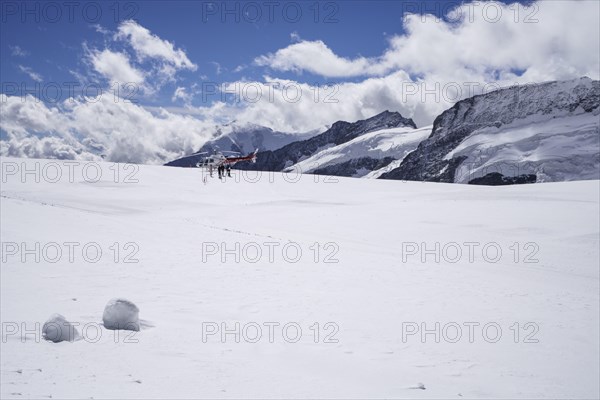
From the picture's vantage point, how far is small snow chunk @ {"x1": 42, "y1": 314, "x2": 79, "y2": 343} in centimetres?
654

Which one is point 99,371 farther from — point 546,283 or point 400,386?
point 546,283

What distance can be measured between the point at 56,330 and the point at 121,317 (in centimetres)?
103

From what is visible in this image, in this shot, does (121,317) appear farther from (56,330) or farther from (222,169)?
(222,169)

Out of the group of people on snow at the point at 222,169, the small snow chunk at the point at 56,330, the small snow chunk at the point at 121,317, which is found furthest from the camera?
the group of people on snow at the point at 222,169

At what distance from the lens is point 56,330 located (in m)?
6.54

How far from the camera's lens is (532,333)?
948cm

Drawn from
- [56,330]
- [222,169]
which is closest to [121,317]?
[56,330]

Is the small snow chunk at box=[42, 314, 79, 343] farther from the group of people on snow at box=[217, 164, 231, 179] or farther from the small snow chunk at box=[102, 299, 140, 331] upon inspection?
the group of people on snow at box=[217, 164, 231, 179]

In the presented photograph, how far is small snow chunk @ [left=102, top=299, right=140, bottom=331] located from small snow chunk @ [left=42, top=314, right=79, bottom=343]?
2.51 ft

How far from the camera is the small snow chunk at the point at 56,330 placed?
654 centimetres

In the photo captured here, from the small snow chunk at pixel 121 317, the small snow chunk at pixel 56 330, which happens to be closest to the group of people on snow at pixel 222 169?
the small snow chunk at pixel 121 317

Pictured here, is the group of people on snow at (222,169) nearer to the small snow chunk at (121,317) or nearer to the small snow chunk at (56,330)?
the small snow chunk at (121,317)

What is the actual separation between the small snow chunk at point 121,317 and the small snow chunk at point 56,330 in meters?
0.76

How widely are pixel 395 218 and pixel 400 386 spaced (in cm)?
1995
